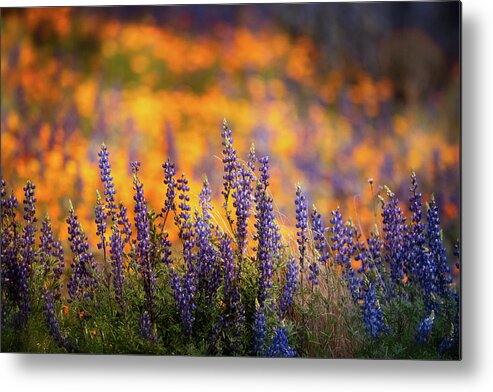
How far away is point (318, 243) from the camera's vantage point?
11.4ft

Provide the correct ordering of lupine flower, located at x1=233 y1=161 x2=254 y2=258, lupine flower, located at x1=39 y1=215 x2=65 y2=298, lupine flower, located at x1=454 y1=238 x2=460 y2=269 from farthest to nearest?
lupine flower, located at x1=39 y1=215 x2=65 y2=298 < lupine flower, located at x1=233 y1=161 x2=254 y2=258 < lupine flower, located at x1=454 y1=238 x2=460 y2=269

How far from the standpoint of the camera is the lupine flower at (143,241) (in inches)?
139

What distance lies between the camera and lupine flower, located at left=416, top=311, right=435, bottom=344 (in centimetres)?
341

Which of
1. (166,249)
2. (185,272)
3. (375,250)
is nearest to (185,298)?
(185,272)

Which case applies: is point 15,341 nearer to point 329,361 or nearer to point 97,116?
point 97,116

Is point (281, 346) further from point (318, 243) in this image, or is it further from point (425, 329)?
point (425, 329)

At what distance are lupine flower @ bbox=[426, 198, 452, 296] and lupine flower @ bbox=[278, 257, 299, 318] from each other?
527mm

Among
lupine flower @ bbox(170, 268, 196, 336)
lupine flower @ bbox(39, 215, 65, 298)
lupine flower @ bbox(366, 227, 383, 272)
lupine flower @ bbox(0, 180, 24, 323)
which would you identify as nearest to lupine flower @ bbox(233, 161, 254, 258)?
lupine flower @ bbox(170, 268, 196, 336)

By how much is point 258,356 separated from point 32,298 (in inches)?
37.1

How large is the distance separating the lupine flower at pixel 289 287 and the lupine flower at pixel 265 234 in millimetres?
59

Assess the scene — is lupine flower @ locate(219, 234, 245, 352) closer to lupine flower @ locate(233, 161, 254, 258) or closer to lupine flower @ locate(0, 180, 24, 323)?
lupine flower @ locate(233, 161, 254, 258)

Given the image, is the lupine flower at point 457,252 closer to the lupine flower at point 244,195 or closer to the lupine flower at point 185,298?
the lupine flower at point 244,195

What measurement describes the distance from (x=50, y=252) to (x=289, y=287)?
3.19 ft

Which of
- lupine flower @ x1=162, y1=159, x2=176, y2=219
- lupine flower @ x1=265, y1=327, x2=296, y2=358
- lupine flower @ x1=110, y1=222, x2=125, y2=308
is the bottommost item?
lupine flower @ x1=265, y1=327, x2=296, y2=358
